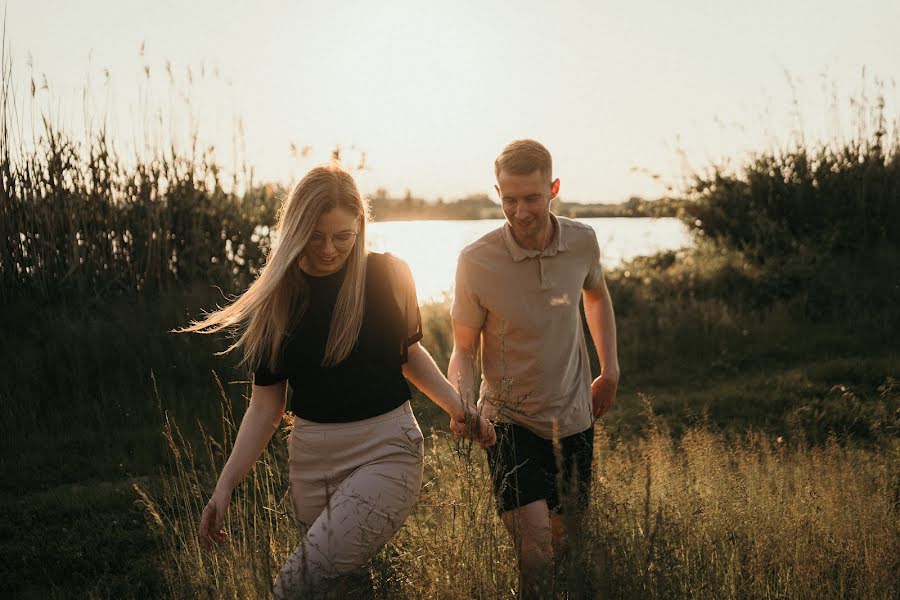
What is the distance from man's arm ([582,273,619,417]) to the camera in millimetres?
4207

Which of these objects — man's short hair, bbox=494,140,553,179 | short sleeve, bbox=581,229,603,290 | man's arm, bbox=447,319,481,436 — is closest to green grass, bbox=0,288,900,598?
man's arm, bbox=447,319,481,436

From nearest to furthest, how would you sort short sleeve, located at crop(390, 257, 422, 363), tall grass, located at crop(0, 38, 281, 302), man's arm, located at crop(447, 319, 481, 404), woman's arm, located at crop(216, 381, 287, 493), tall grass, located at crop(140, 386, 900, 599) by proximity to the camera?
woman's arm, located at crop(216, 381, 287, 493)
tall grass, located at crop(140, 386, 900, 599)
short sleeve, located at crop(390, 257, 422, 363)
man's arm, located at crop(447, 319, 481, 404)
tall grass, located at crop(0, 38, 281, 302)

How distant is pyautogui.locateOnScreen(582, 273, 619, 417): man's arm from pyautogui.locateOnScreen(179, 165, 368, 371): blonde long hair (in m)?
1.49

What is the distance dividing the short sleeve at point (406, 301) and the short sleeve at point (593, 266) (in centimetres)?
112

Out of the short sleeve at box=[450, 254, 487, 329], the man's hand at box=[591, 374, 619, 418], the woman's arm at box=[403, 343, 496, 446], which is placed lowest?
the man's hand at box=[591, 374, 619, 418]

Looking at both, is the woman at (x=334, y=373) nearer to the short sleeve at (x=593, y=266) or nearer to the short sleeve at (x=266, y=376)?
the short sleeve at (x=266, y=376)

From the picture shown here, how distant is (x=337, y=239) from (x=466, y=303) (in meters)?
0.96

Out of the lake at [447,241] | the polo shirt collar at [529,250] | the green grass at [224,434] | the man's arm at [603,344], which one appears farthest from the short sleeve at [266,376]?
the lake at [447,241]

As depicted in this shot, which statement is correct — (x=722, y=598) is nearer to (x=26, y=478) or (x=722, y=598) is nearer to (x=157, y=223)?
(x=26, y=478)

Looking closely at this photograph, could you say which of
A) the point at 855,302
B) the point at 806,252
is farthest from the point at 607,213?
the point at 855,302

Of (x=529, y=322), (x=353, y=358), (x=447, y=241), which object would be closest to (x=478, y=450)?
(x=529, y=322)

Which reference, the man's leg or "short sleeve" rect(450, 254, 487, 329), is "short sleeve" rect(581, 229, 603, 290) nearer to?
"short sleeve" rect(450, 254, 487, 329)

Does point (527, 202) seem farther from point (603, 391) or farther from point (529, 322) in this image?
point (603, 391)

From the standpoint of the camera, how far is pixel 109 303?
8.62 m
